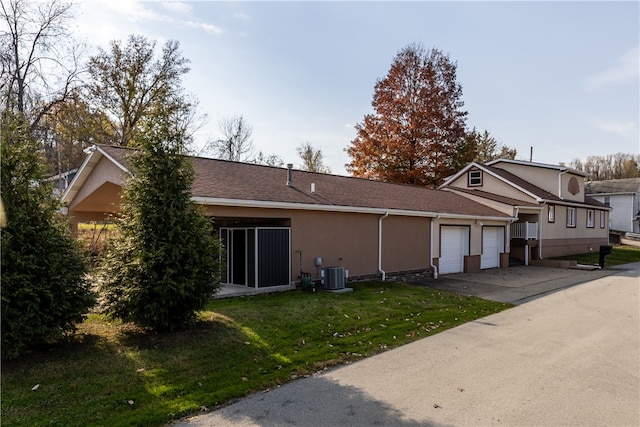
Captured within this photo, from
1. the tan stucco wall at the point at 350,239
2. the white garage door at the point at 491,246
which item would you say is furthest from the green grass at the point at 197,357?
the white garage door at the point at 491,246

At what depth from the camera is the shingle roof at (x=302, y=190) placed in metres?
10.6

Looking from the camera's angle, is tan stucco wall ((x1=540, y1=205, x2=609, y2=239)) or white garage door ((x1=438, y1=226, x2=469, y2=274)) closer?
white garage door ((x1=438, y1=226, x2=469, y2=274))

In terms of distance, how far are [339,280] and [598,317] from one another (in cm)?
643

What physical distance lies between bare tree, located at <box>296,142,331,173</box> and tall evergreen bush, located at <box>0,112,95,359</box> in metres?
33.9

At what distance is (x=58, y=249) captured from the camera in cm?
573

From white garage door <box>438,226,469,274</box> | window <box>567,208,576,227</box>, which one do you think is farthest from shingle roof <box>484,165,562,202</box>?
white garage door <box>438,226,469,274</box>

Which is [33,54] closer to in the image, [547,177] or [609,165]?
[547,177]

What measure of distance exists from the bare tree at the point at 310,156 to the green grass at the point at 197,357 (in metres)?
30.6

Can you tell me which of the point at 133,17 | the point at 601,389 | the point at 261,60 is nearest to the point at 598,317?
the point at 601,389

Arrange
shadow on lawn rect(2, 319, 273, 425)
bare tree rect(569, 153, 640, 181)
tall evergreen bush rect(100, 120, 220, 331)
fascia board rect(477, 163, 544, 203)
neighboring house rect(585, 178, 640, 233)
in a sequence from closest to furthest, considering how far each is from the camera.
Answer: shadow on lawn rect(2, 319, 273, 425) → tall evergreen bush rect(100, 120, 220, 331) → fascia board rect(477, 163, 544, 203) → neighboring house rect(585, 178, 640, 233) → bare tree rect(569, 153, 640, 181)

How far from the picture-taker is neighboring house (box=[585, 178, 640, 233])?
4209cm

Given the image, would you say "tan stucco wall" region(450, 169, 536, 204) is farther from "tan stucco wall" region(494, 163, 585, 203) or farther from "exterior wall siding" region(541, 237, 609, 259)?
"tan stucco wall" region(494, 163, 585, 203)

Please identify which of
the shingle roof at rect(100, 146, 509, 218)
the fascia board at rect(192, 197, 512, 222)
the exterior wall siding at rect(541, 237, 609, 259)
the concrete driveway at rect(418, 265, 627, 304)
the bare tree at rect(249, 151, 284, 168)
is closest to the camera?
the fascia board at rect(192, 197, 512, 222)

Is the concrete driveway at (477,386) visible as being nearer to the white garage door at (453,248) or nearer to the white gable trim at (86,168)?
the white gable trim at (86,168)
